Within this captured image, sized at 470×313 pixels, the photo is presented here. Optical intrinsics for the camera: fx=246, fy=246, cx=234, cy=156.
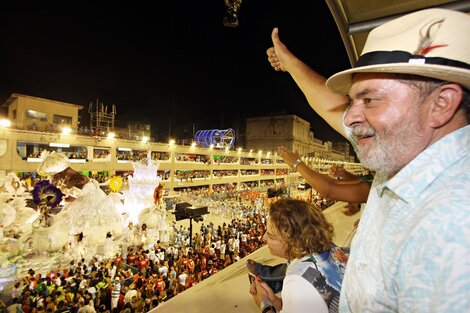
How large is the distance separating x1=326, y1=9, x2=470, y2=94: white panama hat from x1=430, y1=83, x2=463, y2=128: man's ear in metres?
0.03

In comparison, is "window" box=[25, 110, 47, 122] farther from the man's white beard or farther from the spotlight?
the man's white beard

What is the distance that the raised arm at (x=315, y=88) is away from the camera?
1.71m

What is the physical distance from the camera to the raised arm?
171cm

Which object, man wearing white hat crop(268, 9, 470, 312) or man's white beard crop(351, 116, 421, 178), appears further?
man's white beard crop(351, 116, 421, 178)

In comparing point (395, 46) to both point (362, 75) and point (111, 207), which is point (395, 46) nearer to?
point (362, 75)

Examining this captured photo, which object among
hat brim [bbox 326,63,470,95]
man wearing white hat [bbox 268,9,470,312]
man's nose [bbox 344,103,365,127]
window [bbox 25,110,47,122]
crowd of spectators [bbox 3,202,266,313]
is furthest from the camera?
window [bbox 25,110,47,122]

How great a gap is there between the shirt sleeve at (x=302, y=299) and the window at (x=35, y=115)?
1202 inches

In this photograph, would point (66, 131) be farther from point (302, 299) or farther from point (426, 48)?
point (426, 48)

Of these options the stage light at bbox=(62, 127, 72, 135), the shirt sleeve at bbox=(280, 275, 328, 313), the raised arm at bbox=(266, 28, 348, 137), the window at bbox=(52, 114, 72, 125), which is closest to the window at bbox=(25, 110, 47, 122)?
the window at bbox=(52, 114, 72, 125)

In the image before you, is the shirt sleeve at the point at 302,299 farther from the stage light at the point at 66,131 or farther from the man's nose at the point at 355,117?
the stage light at the point at 66,131

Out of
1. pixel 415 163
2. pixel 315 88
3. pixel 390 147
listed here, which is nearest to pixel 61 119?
pixel 315 88

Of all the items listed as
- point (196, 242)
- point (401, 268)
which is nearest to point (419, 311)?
point (401, 268)

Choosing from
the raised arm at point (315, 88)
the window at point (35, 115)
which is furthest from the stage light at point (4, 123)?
the raised arm at point (315, 88)

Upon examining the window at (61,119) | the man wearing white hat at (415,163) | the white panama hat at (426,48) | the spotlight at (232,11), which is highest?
the window at (61,119)
